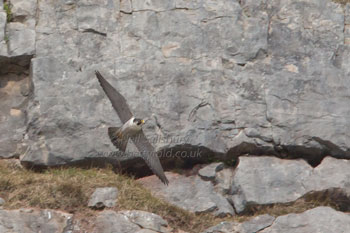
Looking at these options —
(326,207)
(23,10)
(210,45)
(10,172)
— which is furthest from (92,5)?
(326,207)

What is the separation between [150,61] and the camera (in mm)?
10172

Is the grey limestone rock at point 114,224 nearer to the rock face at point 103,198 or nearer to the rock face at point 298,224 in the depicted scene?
the rock face at point 103,198

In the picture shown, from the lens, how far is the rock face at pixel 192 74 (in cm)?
978

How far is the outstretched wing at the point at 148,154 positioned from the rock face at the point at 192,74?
0.20 m

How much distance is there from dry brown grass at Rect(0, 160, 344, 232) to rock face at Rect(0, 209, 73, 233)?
13 cm

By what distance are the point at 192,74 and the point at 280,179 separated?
1685 millimetres

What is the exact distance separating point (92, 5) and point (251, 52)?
6.79 ft

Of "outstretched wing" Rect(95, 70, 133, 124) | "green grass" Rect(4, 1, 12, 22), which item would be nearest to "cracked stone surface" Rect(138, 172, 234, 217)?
"outstretched wing" Rect(95, 70, 133, 124)

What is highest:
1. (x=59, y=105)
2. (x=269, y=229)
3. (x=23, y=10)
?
(x=23, y=10)

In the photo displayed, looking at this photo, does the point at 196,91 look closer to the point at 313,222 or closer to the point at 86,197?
the point at 86,197

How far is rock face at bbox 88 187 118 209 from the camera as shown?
8.95 meters

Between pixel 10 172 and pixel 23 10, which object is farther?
pixel 23 10

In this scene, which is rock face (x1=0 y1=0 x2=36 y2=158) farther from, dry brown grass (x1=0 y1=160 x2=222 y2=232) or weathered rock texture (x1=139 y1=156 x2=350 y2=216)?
weathered rock texture (x1=139 y1=156 x2=350 y2=216)

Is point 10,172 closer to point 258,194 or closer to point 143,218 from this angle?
point 143,218
